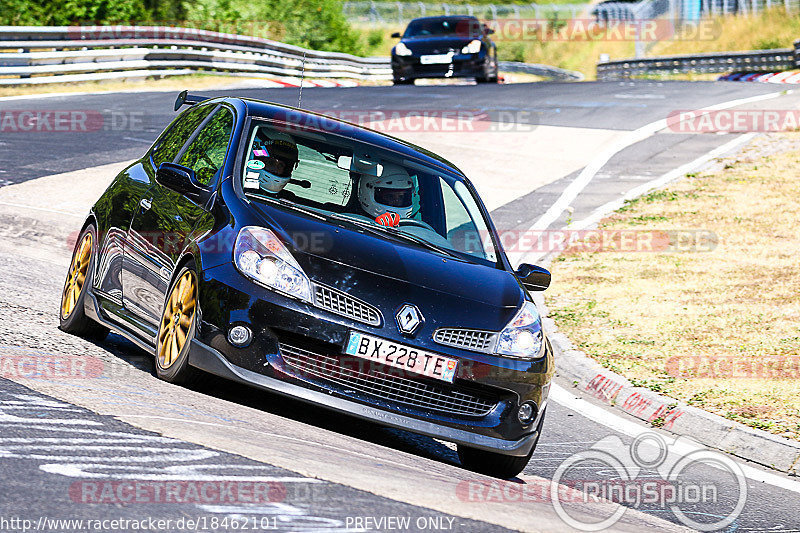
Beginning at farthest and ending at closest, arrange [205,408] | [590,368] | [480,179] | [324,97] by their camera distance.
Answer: [324,97] → [480,179] → [590,368] → [205,408]

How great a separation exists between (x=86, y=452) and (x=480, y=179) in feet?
41.9

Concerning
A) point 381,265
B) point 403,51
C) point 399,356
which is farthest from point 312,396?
point 403,51

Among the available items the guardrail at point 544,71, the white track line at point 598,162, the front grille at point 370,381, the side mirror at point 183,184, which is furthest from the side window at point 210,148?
the guardrail at point 544,71

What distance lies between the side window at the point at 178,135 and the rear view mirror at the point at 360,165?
110 centimetres

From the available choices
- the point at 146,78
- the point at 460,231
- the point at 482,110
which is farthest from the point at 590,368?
the point at 146,78

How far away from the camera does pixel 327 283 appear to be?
581cm

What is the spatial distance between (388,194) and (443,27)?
925 inches

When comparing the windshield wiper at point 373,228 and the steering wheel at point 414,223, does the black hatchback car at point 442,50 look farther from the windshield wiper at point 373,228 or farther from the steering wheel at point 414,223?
the windshield wiper at point 373,228

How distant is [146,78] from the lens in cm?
2912

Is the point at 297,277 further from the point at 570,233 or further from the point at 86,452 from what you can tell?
the point at 570,233

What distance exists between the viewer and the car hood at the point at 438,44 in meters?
29.0

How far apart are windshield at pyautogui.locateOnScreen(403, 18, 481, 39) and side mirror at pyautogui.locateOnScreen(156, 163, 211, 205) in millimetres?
23558

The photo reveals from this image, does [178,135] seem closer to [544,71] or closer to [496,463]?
[496,463]

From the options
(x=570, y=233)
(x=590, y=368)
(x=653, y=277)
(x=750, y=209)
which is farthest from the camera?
(x=750, y=209)
